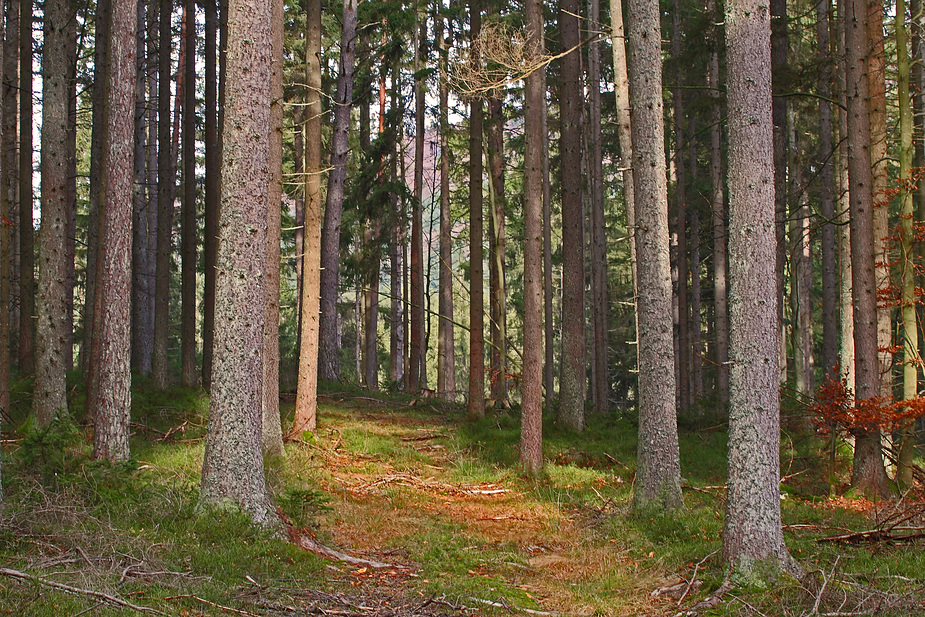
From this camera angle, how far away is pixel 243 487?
736 centimetres

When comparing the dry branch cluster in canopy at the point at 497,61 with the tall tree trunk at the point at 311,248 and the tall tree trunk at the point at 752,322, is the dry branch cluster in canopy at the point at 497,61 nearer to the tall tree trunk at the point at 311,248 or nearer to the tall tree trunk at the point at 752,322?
the tall tree trunk at the point at 311,248

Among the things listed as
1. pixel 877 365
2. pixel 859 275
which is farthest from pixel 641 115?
pixel 877 365

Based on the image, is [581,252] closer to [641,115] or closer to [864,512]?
[641,115]

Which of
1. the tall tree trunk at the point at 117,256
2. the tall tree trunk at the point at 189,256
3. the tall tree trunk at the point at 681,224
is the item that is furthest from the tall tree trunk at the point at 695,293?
the tall tree trunk at the point at 117,256

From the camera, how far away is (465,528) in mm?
9297

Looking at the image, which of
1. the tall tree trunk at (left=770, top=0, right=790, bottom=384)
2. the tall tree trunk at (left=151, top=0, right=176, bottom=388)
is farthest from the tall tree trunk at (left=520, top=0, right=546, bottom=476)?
the tall tree trunk at (left=151, top=0, right=176, bottom=388)

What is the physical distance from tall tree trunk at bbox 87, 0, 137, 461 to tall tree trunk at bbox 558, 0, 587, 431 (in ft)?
25.2

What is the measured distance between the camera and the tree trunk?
7.36m

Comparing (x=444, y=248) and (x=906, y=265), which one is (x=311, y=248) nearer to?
(x=444, y=248)

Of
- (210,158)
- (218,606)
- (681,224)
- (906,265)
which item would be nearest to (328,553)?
(218,606)

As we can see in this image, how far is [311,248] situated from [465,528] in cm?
587

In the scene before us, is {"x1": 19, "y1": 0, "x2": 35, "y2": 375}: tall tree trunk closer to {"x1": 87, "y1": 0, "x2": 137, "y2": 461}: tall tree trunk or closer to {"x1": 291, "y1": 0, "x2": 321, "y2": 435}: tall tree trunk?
{"x1": 87, "y1": 0, "x2": 137, "y2": 461}: tall tree trunk

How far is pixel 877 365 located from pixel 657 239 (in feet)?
14.8

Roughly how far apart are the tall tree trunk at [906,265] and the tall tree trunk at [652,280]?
423 centimetres
